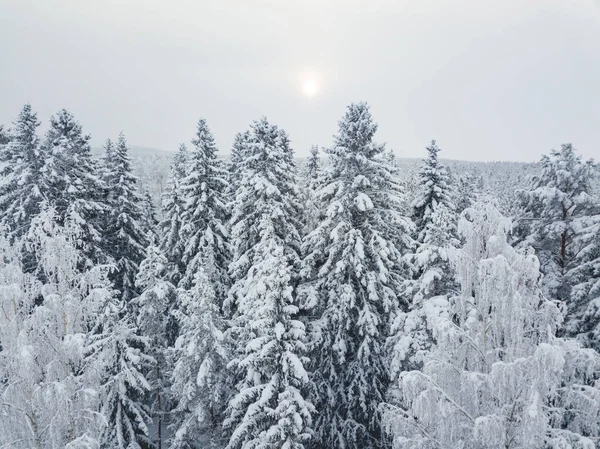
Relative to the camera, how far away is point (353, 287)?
1938cm

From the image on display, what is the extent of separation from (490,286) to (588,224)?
984cm

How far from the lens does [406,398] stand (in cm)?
969

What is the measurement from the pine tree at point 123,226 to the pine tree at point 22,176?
4.43 meters

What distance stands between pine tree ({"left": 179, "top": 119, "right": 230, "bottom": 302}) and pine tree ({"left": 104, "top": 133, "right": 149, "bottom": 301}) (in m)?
4.58

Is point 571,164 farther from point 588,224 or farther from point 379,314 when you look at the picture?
point 379,314

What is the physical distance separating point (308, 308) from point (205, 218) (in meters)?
9.02

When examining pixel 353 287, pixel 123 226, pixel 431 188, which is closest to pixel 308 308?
pixel 353 287

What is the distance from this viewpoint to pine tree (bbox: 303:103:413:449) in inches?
727

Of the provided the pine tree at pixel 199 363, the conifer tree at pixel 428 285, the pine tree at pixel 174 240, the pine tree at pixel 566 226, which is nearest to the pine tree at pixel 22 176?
the pine tree at pixel 174 240

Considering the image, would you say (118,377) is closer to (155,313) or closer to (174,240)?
(155,313)

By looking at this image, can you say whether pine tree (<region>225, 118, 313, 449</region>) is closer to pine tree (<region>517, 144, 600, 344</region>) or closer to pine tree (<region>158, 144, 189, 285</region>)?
pine tree (<region>158, 144, 189, 285</region>)

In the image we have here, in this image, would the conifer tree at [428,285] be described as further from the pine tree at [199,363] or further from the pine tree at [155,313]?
the pine tree at [155,313]

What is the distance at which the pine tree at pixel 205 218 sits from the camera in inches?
926

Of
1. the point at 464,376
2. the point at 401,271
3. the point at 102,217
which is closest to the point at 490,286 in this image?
the point at 464,376
